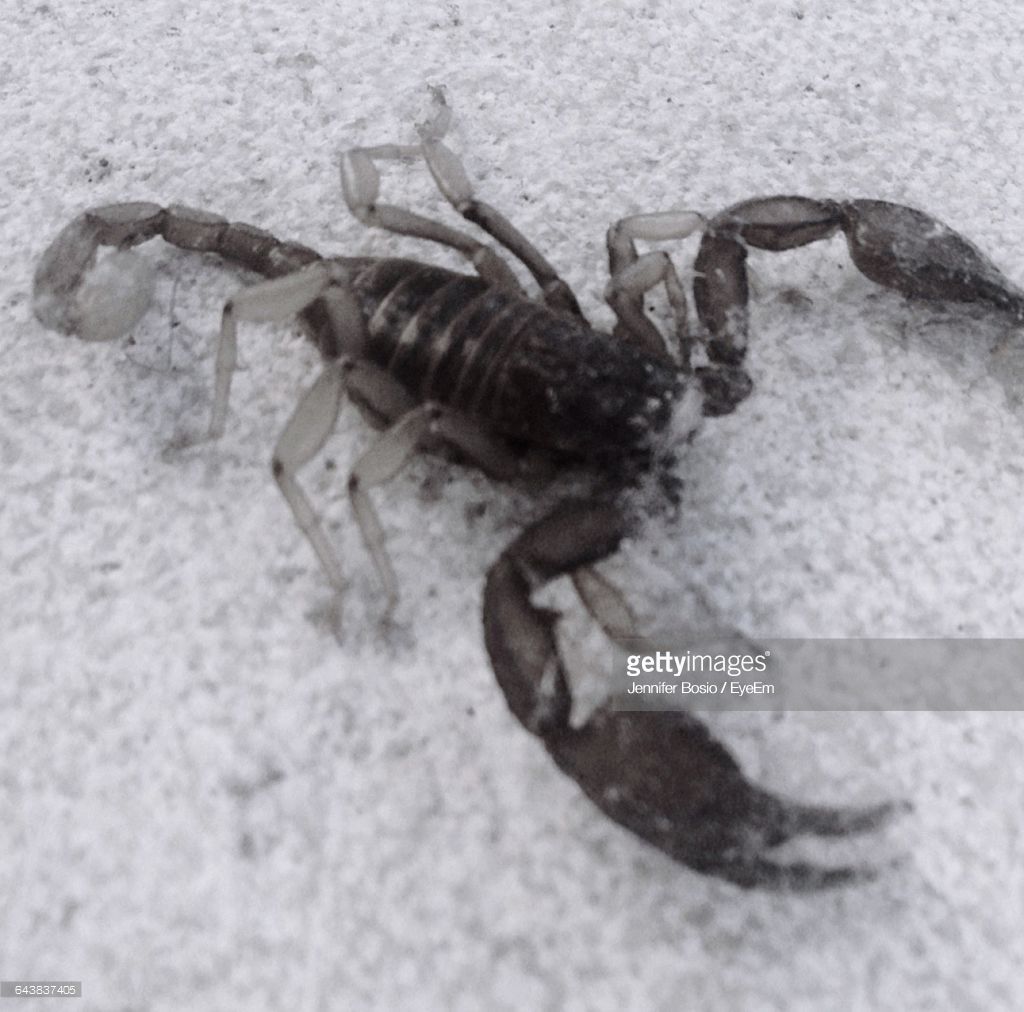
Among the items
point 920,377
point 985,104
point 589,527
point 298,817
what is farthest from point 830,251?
point 298,817

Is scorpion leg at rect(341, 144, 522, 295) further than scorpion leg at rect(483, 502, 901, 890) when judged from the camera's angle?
Yes

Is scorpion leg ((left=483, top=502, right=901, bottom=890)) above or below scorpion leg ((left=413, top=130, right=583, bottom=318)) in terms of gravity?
below

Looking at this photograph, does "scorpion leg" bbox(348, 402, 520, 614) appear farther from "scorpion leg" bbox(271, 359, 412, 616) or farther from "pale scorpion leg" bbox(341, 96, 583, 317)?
"pale scorpion leg" bbox(341, 96, 583, 317)

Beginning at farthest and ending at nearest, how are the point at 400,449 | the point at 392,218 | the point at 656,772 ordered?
the point at 392,218, the point at 400,449, the point at 656,772

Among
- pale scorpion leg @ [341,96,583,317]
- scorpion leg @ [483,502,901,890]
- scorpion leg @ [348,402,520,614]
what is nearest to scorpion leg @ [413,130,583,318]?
pale scorpion leg @ [341,96,583,317]

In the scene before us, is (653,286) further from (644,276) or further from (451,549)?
(451,549)

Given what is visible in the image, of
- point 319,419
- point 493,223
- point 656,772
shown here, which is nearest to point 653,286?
point 493,223

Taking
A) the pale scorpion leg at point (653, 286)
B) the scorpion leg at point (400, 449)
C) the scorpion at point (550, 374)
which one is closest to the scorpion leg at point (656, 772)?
the scorpion at point (550, 374)
